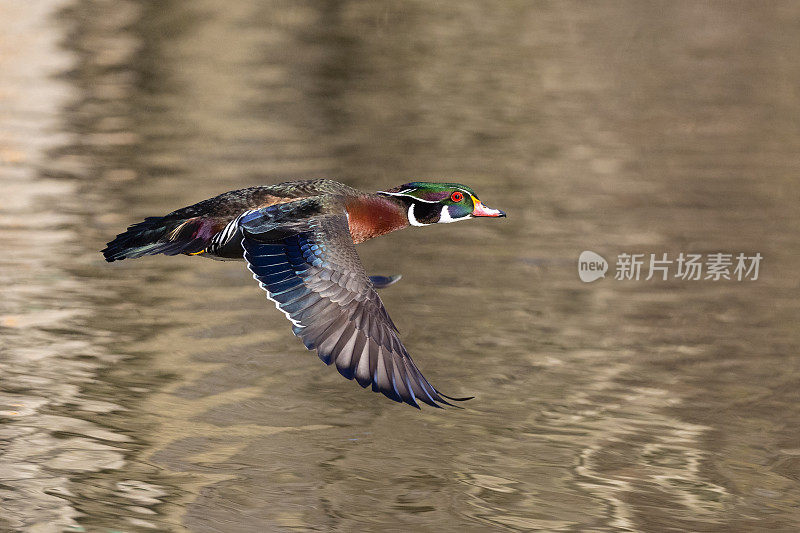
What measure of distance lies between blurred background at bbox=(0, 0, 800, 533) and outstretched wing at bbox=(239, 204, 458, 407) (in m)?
0.93

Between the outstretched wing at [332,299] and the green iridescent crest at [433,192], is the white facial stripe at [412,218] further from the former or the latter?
the outstretched wing at [332,299]

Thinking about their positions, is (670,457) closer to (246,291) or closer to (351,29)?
(246,291)

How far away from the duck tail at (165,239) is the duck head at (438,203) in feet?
3.65

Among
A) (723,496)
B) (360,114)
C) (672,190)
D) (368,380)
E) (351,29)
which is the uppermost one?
(351,29)

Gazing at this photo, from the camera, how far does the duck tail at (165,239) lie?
704 cm

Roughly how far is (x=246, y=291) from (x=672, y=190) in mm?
6116

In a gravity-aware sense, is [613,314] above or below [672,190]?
below

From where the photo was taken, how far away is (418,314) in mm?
9742

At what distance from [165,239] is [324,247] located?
115cm

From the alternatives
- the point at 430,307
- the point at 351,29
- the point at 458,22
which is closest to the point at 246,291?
the point at 430,307

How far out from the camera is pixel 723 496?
6.90 metres

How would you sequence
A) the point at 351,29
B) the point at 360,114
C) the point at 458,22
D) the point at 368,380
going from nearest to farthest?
the point at 368,380 < the point at 360,114 < the point at 351,29 < the point at 458,22

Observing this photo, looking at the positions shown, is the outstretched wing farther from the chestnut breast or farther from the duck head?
the duck head

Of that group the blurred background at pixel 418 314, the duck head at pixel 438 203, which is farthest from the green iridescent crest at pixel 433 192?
the blurred background at pixel 418 314
